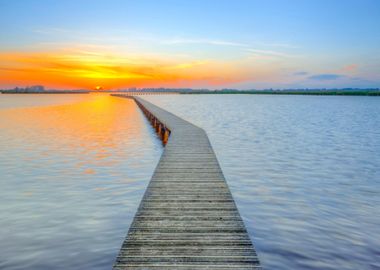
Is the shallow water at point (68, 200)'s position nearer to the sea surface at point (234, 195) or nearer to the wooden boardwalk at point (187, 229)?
the sea surface at point (234, 195)

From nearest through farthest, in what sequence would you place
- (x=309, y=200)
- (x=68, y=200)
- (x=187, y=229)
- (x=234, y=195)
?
(x=187, y=229) < (x=68, y=200) < (x=309, y=200) < (x=234, y=195)

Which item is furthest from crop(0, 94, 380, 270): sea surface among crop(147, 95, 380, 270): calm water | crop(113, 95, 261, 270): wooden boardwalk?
crop(113, 95, 261, 270): wooden boardwalk

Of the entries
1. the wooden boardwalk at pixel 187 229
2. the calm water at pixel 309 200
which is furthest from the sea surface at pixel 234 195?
the wooden boardwalk at pixel 187 229

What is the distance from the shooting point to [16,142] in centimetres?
2164

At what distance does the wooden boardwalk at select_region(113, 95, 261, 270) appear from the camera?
4.66 m

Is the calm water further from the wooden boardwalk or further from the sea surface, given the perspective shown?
the wooden boardwalk

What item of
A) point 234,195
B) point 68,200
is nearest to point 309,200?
point 234,195

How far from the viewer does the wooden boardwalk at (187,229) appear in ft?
15.3

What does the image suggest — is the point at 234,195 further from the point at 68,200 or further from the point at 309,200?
the point at 68,200

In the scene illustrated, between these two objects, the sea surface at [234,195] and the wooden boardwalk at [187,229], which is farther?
the sea surface at [234,195]

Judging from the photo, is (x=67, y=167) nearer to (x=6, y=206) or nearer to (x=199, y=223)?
(x=6, y=206)

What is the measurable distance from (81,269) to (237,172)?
27.9 ft

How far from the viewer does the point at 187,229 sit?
5641 millimetres

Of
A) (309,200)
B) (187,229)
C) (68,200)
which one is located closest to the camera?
(187,229)
